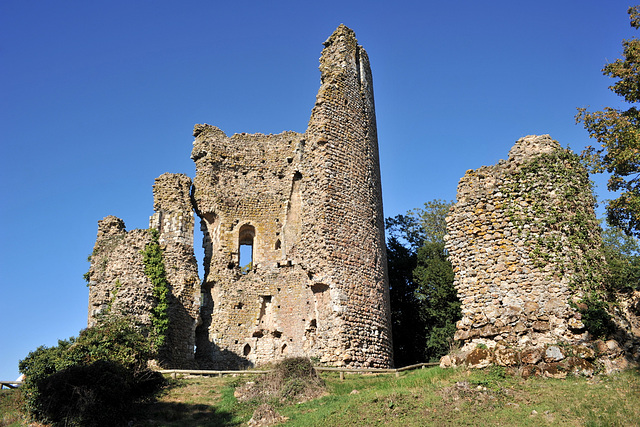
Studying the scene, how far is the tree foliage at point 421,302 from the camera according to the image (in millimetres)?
25250

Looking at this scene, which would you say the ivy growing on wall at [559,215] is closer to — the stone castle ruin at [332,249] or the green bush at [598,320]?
the stone castle ruin at [332,249]

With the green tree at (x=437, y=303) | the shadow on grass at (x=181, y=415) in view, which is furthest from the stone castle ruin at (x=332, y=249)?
the shadow on grass at (x=181, y=415)

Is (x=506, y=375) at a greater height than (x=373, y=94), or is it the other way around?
(x=373, y=94)

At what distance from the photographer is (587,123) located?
594 inches

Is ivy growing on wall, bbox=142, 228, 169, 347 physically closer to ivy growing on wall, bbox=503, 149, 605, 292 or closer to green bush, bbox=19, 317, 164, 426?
green bush, bbox=19, 317, 164, 426

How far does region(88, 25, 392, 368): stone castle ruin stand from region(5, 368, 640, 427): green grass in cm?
575

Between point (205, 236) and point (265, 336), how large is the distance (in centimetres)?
515

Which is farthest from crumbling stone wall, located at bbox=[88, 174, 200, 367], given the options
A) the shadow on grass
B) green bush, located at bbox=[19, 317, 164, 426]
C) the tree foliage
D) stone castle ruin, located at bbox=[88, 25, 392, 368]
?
the tree foliage

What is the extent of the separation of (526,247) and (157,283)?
13120mm

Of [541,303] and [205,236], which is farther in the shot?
[205,236]

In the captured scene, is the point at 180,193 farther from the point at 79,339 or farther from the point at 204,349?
the point at 79,339

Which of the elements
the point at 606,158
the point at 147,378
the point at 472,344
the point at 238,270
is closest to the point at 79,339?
the point at 147,378

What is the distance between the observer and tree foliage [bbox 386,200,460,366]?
2525 centimetres

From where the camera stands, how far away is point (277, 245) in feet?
83.5
